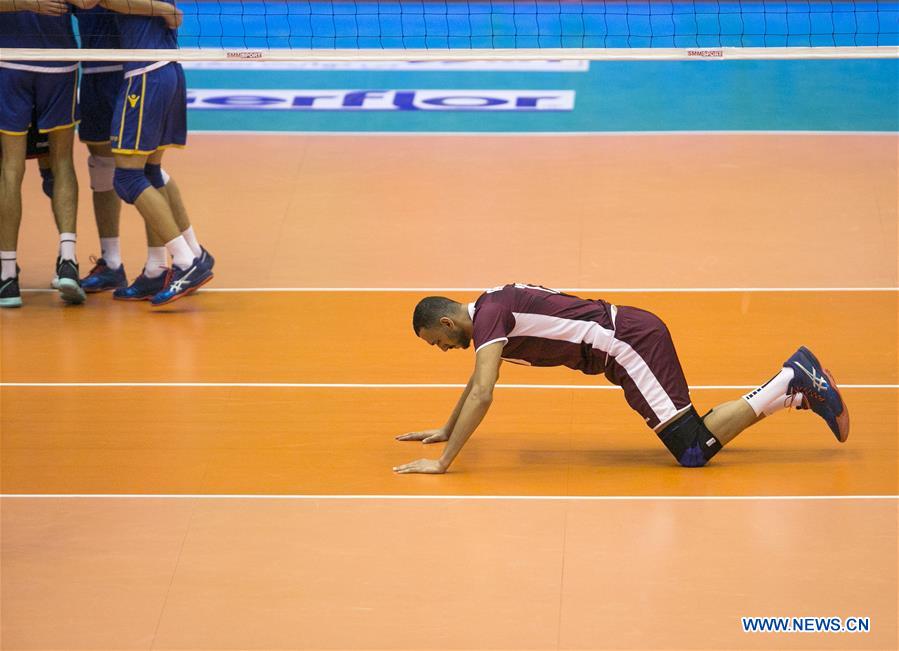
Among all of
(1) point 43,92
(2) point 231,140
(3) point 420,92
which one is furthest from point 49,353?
(3) point 420,92

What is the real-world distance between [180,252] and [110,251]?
2.49 ft

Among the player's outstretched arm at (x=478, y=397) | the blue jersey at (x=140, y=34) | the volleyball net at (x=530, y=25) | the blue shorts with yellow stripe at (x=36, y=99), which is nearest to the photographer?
the player's outstretched arm at (x=478, y=397)

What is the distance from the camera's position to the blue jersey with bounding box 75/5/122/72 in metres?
9.23

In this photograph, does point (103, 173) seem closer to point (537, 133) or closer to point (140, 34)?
point (140, 34)

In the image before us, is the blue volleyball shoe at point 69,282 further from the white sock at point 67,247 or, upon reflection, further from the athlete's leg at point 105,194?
the athlete's leg at point 105,194

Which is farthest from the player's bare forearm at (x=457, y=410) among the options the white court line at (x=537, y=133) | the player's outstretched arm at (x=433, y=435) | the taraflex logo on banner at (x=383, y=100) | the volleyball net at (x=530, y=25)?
the volleyball net at (x=530, y=25)

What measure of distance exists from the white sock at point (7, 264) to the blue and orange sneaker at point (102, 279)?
49 cm

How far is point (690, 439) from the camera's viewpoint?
6.80 meters

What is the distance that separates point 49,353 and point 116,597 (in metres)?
3.10

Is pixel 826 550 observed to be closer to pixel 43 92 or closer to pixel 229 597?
pixel 229 597

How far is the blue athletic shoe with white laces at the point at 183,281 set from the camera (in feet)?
30.4

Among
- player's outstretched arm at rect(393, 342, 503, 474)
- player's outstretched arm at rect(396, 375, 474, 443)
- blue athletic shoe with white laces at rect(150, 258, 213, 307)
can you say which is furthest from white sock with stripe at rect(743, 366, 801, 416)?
blue athletic shoe with white laces at rect(150, 258, 213, 307)

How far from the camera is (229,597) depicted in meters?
5.83

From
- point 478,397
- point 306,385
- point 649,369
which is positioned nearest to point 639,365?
point 649,369
